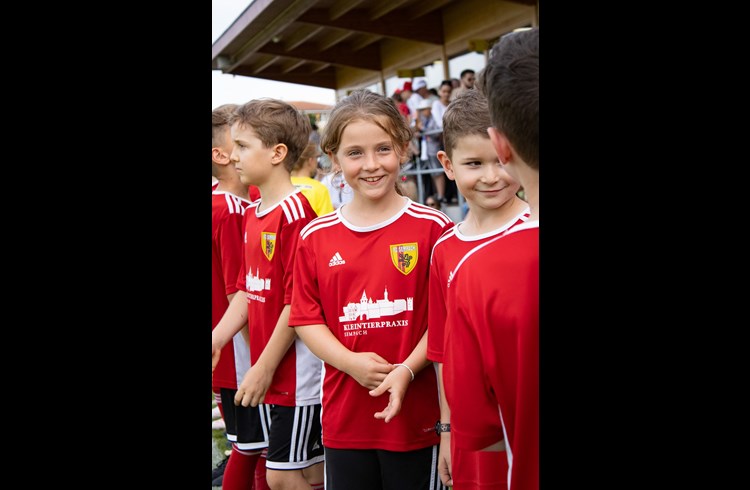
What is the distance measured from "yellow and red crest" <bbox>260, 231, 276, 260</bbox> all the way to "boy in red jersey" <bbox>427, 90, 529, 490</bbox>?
91 centimetres

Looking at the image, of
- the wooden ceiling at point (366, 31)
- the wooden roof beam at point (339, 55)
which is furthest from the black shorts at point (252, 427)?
the wooden roof beam at point (339, 55)

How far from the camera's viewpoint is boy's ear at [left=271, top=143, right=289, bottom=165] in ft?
10.6

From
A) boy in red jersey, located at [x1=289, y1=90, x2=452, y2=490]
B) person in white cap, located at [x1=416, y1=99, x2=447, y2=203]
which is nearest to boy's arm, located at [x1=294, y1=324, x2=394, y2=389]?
boy in red jersey, located at [x1=289, y1=90, x2=452, y2=490]

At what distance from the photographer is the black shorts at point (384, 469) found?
2.43m

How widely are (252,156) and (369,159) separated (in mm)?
848

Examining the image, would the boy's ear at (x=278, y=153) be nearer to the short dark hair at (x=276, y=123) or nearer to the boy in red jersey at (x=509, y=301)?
the short dark hair at (x=276, y=123)

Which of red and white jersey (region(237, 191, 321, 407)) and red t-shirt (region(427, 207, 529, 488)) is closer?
red t-shirt (region(427, 207, 529, 488))

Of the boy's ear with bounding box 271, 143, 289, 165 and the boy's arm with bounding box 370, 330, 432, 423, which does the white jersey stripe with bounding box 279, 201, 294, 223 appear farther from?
the boy's arm with bounding box 370, 330, 432, 423

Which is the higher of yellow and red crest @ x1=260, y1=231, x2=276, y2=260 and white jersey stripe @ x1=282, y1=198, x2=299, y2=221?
white jersey stripe @ x1=282, y1=198, x2=299, y2=221

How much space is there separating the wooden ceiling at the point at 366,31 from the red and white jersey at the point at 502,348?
337 inches

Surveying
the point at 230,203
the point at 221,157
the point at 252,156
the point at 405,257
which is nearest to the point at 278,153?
the point at 252,156

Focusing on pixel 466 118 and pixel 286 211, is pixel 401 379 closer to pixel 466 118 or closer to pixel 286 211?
pixel 466 118
